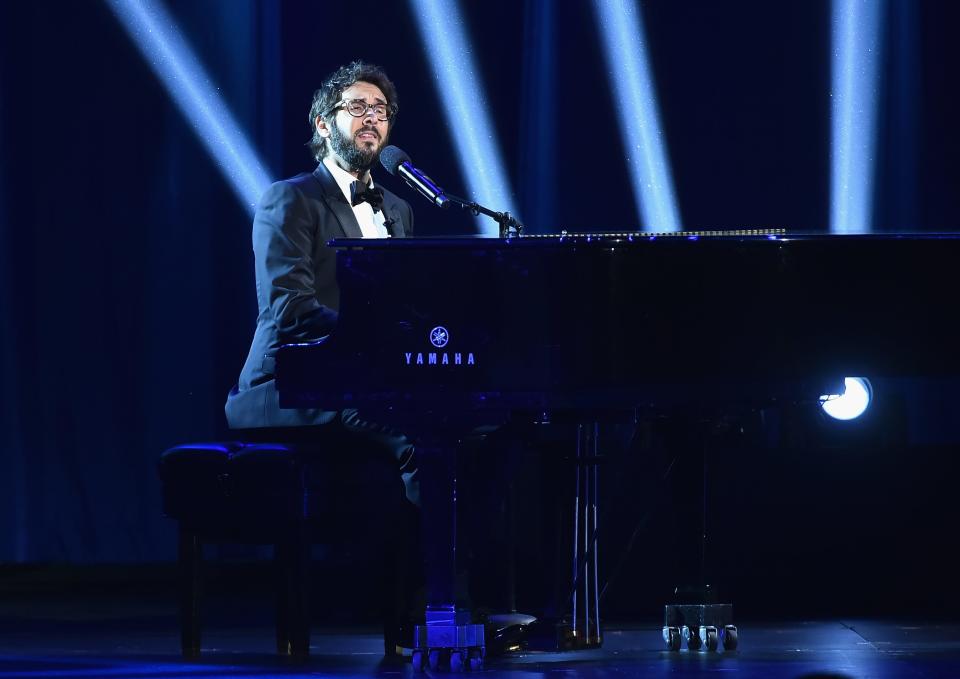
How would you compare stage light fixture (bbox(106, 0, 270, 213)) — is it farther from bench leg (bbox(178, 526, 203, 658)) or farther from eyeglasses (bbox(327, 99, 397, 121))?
bench leg (bbox(178, 526, 203, 658))

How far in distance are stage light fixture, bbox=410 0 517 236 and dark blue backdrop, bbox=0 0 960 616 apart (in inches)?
1.6

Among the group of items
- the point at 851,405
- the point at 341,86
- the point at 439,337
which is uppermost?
the point at 341,86

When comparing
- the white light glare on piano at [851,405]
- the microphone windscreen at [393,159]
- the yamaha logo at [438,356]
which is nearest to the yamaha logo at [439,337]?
the yamaha logo at [438,356]

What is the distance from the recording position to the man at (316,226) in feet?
9.68

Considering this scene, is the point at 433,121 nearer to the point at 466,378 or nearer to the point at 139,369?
the point at 139,369

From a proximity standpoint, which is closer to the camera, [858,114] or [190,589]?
[190,589]

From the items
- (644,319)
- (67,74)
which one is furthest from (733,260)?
(67,74)

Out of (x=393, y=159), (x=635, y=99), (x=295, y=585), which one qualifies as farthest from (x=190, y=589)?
(x=635, y=99)

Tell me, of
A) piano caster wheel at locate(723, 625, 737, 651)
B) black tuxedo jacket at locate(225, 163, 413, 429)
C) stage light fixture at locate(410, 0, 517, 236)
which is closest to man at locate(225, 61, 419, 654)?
black tuxedo jacket at locate(225, 163, 413, 429)

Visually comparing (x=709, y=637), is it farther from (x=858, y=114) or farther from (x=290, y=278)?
(x=858, y=114)

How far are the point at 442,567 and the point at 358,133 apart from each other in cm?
111

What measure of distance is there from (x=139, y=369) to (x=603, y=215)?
5.97 ft

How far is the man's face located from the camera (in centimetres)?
320

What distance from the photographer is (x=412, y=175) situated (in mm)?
2809
